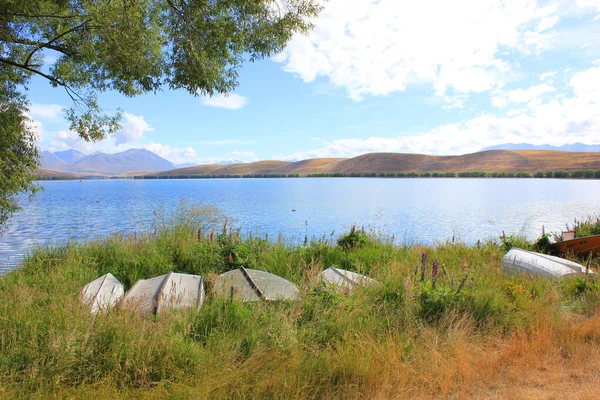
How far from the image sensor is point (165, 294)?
16.3ft

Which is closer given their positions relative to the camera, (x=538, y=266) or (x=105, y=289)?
(x=105, y=289)

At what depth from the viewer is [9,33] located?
30.0 ft

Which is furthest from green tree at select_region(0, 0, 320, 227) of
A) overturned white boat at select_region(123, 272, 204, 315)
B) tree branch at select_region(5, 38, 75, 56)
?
overturned white boat at select_region(123, 272, 204, 315)

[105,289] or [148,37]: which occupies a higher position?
Answer: [148,37]

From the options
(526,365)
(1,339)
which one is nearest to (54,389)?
(1,339)

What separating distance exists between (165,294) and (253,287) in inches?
48.1

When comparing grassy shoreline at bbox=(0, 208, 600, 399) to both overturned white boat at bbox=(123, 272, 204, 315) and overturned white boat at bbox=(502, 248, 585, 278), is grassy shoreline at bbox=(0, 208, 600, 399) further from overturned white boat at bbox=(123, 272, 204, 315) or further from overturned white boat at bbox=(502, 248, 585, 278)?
overturned white boat at bbox=(502, 248, 585, 278)

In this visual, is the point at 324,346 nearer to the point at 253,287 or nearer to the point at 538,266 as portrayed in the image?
the point at 253,287

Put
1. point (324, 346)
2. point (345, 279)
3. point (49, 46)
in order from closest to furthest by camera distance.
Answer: point (324, 346) → point (345, 279) → point (49, 46)

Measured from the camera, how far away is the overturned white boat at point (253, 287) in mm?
4887

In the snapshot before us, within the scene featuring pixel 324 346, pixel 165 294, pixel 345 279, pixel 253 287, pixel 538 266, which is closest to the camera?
pixel 324 346

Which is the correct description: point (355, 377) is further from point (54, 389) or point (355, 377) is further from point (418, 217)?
point (418, 217)

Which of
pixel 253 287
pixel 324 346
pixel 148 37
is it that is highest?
pixel 148 37

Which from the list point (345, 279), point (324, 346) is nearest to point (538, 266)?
point (345, 279)
